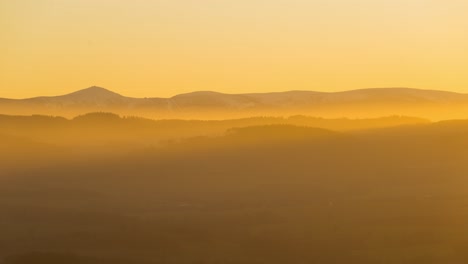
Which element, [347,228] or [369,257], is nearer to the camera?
[369,257]

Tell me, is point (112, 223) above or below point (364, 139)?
below

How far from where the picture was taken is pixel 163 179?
10231 centimetres

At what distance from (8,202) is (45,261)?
31.0 meters

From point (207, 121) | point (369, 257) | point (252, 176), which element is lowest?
point (369, 257)

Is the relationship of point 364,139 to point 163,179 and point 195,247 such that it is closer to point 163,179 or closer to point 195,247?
point 163,179

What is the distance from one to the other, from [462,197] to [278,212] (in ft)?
57.7

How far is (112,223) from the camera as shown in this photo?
59594mm

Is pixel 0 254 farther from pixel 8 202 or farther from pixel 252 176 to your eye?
pixel 252 176

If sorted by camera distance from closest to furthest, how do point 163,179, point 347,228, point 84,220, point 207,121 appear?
point 347,228 < point 84,220 < point 163,179 < point 207,121

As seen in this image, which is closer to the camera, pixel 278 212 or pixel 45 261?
pixel 45 261

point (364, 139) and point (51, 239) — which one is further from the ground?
point (364, 139)

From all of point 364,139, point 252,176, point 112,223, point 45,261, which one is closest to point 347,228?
point 112,223

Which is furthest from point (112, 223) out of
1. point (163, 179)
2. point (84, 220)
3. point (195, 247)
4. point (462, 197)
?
point (163, 179)

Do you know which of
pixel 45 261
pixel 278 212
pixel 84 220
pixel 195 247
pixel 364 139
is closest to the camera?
pixel 45 261
